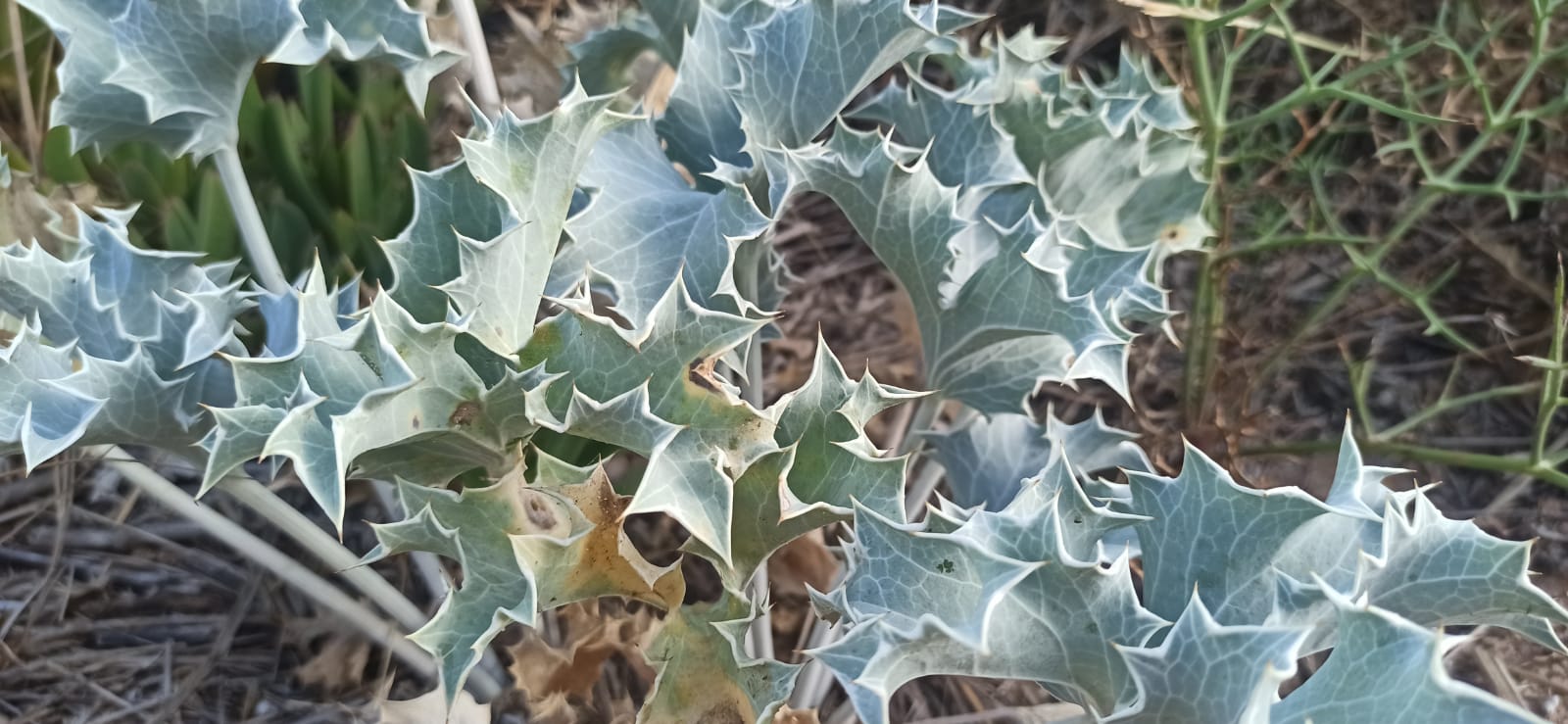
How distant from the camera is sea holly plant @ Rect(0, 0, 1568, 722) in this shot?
0.56 metres

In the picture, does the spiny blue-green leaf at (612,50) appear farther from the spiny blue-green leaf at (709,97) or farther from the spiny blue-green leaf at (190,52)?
the spiny blue-green leaf at (190,52)

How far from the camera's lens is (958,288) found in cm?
90

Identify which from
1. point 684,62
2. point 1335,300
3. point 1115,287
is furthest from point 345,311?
point 1335,300

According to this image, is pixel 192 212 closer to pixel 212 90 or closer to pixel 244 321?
pixel 244 321

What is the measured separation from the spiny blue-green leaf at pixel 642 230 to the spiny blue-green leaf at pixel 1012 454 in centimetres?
24

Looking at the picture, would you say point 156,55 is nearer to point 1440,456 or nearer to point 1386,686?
point 1386,686

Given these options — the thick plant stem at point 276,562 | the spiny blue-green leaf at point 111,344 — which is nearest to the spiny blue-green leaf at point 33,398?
the spiny blue-green leaf at point 111,344

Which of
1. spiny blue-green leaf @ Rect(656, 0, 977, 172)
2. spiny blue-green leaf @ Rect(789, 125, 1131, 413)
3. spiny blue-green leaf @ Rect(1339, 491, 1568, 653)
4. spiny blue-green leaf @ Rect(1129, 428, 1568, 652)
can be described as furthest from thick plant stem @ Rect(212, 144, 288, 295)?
Answer: spiny blue-green leaf @ Rect(1339, 491, 1568, 653)

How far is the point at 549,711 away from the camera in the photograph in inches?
33.3

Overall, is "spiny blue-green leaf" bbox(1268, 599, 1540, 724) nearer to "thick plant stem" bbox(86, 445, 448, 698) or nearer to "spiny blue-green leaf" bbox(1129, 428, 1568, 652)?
"spiny blue-green leaf" bbox(1129, 428, 1568, 652)

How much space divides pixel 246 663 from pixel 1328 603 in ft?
3.12

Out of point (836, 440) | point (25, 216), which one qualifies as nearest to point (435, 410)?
point (836, 440)

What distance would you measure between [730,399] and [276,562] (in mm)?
471

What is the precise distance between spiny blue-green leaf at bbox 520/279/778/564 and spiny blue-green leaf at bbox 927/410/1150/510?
1.00 ft
